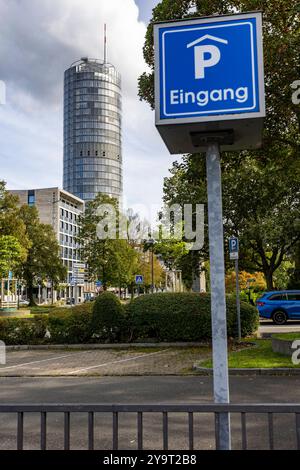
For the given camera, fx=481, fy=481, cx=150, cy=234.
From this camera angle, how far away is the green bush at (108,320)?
1684cm

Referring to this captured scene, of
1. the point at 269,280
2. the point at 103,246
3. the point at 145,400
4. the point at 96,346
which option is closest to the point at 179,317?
the point at 96,346

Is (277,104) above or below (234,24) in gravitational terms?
above

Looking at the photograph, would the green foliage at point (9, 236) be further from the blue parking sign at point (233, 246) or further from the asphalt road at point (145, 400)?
the asphalt road at point (145, 400)

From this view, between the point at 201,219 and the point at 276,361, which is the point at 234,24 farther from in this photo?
the point at 201,219

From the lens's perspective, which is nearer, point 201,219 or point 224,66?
point 224,66

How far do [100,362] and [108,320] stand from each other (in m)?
3.45

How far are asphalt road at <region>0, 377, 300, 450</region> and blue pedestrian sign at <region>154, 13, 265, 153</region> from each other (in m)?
4.09

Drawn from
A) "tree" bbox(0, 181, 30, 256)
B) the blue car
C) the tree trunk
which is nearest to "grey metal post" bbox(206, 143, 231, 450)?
the blue car

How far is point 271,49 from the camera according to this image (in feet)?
38.7

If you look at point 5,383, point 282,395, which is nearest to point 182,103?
point 282,395

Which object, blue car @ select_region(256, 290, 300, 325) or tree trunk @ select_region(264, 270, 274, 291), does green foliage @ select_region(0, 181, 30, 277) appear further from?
blue car @ select_region(256, 290, 300, 325)

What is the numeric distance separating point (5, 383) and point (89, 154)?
172683 mm
